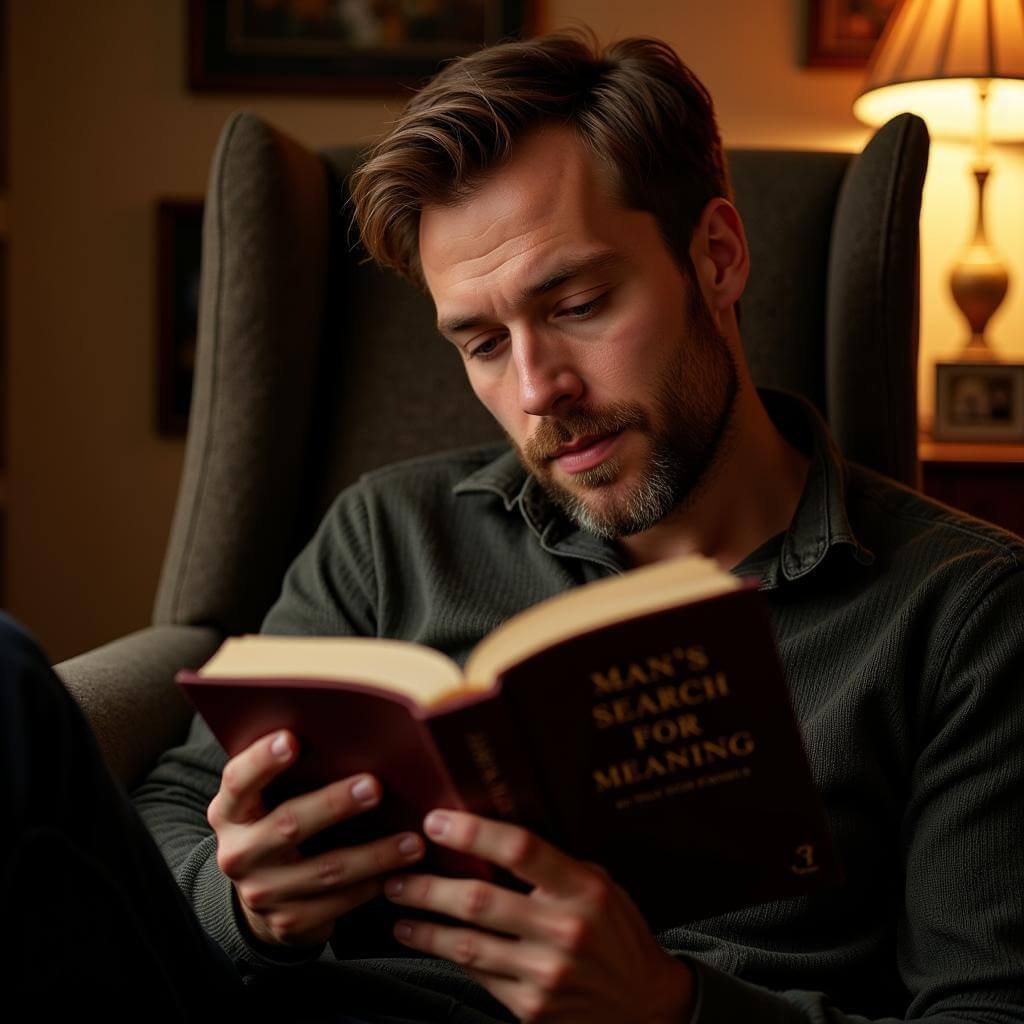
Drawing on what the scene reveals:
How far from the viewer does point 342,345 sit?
1.57 m

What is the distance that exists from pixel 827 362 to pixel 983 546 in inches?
19.7

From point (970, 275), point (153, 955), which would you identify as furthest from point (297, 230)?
point (970, 275)

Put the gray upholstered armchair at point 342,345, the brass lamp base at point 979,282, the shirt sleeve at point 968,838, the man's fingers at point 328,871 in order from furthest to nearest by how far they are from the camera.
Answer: the brass lamp base at point 979,282, the gray upholstered armchair at point 342,345, the shirt sleeve at point 968,838, the man's fingers at point 328,871

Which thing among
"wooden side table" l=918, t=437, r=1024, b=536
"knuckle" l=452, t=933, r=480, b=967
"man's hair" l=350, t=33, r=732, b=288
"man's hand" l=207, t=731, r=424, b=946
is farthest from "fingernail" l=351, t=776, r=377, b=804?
"wooden side table" l=918, t=437, r=1024, b=536

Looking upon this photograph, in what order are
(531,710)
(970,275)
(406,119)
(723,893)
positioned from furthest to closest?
(970,275), (406,119), (723,893), (531,710)

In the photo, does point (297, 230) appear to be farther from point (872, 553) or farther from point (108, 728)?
point (872, 553)

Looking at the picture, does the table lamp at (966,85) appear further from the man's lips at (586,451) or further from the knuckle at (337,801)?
the knuckle at (337,801)

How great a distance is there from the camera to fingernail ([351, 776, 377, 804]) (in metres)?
0.70

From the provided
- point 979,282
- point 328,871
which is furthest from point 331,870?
point 979,282

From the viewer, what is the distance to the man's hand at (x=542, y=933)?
67cm

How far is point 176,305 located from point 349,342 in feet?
3.13

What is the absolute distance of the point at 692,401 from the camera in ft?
3.58

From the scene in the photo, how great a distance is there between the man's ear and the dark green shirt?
153 millimetres

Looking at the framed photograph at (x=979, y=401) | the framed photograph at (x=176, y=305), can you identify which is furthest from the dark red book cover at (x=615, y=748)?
the framed photograph at (x=176, y=305)
